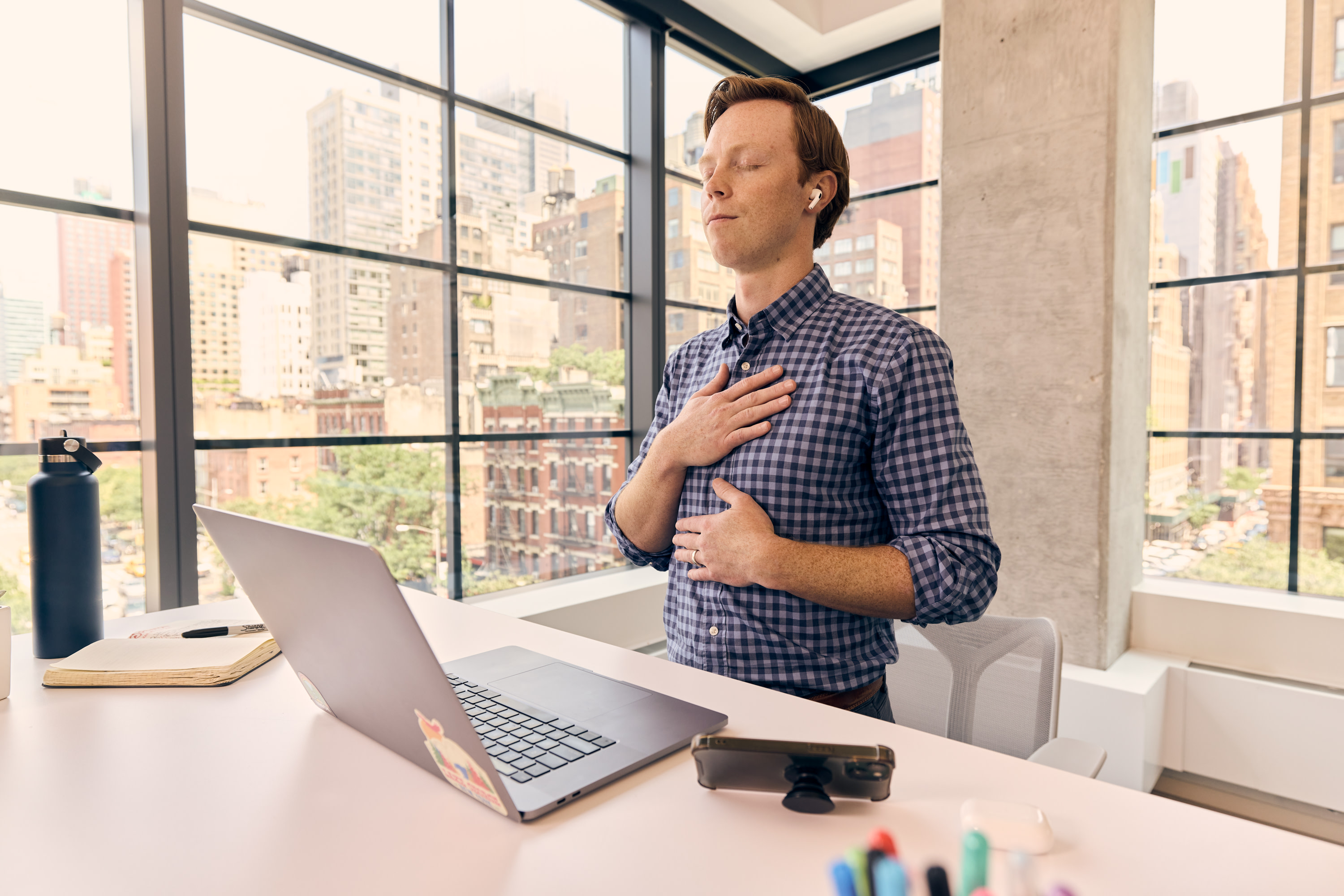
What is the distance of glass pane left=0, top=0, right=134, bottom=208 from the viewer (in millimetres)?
1881

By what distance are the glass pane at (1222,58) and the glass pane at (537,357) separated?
240 centimetres

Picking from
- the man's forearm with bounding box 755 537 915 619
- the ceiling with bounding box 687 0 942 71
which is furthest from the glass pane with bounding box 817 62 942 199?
the man's forearm with bounding box 755 537 915 619

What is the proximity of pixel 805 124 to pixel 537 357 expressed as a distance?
6.47 ft

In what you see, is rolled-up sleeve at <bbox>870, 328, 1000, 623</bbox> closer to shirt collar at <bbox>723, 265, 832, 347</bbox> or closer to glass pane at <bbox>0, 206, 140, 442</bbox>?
shirt collar at <bbox>723, 265, 832, 347</bbox>

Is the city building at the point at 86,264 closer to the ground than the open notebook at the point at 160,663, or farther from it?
farther from it

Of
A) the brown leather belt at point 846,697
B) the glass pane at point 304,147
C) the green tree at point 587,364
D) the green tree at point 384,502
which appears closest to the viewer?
the brown leather belt at point 846,697

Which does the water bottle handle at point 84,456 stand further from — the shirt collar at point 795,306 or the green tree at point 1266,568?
the green tree at point 1266,568

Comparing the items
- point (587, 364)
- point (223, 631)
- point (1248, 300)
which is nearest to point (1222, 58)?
point (1248, 300)

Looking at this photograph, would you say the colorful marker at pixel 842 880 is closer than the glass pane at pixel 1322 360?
Yes

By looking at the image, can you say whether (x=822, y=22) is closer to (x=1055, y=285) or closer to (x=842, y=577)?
(x=1055, y=285)

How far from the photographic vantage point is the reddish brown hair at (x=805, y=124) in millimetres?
1344

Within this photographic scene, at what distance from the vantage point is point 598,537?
3424 mm

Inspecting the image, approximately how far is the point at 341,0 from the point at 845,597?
8.61 feet

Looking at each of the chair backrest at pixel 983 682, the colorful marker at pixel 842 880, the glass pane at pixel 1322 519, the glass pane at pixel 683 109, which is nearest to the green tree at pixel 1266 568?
the glass pane at pixel 1322 519
